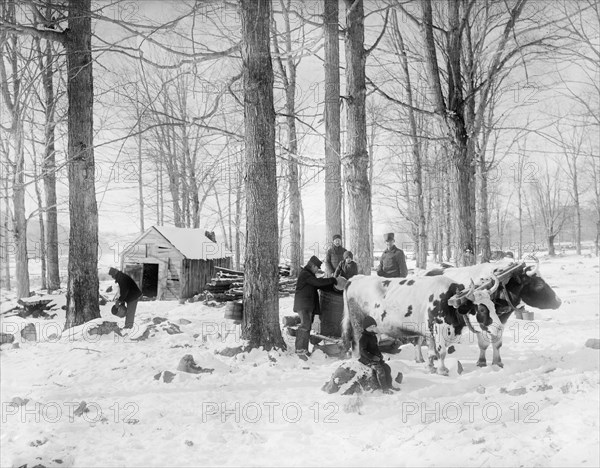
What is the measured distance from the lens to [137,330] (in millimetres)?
7637

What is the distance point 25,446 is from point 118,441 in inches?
31.5

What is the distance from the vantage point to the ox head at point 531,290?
6.25 metres

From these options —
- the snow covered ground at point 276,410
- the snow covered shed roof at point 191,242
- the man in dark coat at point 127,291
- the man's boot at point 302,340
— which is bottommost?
the snow covered ground at point 276,410

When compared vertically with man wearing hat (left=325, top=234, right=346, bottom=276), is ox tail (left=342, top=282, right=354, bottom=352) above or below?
below

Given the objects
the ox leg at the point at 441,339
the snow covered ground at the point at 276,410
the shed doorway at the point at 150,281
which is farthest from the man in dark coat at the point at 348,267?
the shed doorway at the point at 150,281

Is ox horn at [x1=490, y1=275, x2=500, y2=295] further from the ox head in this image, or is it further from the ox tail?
the ox tail

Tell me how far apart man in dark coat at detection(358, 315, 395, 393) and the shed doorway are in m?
14.3

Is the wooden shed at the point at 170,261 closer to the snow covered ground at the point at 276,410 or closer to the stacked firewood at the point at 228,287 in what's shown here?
the stacked firewood at the point at 228,287

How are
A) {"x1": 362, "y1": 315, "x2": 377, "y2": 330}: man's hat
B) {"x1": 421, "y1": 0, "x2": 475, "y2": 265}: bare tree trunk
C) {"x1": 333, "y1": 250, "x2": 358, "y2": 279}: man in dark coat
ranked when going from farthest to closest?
1. {"x1": 421, "y1": 0, "x2": 475, "y2": 265}: bare tree trunk
2. {"x1": 333, "y1": 250, "x2": 358, "y2": 279}: man in dark coat
3. {"x1": 362, "y1": 315, "x2": 377, "y2": 330}: man's hat

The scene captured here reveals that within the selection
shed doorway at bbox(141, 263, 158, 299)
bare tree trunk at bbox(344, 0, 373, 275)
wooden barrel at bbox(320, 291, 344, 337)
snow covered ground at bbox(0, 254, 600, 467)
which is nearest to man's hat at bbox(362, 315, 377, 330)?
snow covered ground at bbox(0, 254, 600, 467)

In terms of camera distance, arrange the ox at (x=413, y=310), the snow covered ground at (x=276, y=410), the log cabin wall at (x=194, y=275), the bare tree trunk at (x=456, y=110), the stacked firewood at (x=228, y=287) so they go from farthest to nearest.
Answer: the log cabin wall at (x=194, y=275) < the stacked firewood at (x=228, y=287) < the bare tree trunk at (x=456, y=110) < the ox at (x=413, y=310) < the snow covered ground at (x=276, y=410)

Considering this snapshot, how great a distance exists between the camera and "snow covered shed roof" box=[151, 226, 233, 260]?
16.7 metres

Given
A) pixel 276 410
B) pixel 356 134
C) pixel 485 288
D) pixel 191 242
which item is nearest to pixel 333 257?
pixel 356 134

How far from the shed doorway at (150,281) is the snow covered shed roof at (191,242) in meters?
1.85
